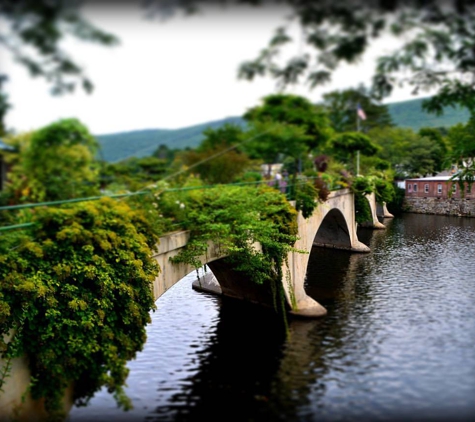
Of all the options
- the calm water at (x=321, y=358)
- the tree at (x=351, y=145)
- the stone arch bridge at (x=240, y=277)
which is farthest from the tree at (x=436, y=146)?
the calm water at (x=321, y=358)

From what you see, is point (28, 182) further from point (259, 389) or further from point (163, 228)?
point (259, 389)

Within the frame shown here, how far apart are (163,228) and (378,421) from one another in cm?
723

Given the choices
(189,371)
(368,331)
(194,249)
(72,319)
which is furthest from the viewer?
(368,331)

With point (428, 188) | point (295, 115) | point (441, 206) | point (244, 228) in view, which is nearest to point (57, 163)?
point (244, 228)

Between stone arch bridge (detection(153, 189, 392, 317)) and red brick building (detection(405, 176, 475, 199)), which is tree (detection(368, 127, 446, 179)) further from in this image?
stone arch bridge (detection(153, 189, 392, 317))

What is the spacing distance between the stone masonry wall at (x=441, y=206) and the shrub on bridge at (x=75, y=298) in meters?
53.9

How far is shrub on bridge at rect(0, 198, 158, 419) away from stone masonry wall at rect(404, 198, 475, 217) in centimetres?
5388

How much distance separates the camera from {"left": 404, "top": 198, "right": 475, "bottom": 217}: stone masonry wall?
192 ft

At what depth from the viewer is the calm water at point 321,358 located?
13.8 metres

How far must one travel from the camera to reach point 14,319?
933cm

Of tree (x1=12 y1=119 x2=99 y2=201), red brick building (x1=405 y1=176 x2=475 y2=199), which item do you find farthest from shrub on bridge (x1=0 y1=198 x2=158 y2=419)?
red brick building (x1=405 y1=176 x2=475 y2=199)

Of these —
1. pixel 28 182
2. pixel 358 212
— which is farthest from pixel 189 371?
pixel 358 212

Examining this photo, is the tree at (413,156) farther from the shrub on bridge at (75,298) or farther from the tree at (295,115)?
the shrub on bridge at (75,298)

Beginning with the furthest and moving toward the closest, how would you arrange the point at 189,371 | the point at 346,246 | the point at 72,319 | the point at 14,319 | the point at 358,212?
the point at 358,212
the point at 346,246
the point at 189,371
the point at 72,319
the point at 14,319
